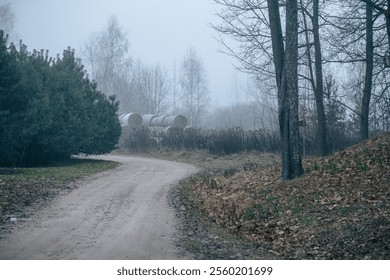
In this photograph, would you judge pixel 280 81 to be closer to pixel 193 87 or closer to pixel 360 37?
pixel 360 37

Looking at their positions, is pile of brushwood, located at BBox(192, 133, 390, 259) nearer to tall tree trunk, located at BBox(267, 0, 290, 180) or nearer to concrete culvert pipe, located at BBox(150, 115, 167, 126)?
tall tree trunk, located at BBox(267, 0, 290, 180)

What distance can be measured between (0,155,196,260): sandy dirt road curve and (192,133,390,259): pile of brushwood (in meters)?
1.58

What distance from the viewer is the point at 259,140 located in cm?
2977

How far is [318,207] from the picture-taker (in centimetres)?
1002

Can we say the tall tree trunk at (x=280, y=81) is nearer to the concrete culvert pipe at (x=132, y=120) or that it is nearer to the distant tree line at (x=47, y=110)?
the distant tree line at (x=47, y=110)

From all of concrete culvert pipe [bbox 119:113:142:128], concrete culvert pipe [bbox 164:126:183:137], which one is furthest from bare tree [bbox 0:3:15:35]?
concrete culvert pipe [bbox 119:113:142:128]

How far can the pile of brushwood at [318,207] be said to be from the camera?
24.2 ft

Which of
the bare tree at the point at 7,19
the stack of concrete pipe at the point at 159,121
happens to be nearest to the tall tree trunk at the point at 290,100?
the bare tree at the point at 7,19

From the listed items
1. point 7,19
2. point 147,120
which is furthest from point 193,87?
point 7,19

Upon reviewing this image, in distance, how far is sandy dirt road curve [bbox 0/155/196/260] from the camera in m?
6.94

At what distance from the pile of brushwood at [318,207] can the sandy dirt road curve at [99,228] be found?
1.58 meters

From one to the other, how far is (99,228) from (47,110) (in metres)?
13.6
